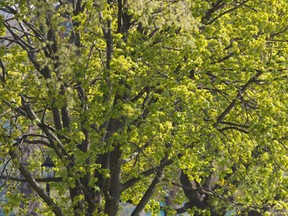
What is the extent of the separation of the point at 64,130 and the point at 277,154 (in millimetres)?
4048

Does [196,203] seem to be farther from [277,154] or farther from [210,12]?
[210,12]

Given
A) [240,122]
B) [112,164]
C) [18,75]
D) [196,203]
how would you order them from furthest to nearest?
[196,203] → [240,122] → [112,164] → [18,75]

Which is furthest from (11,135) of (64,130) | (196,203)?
(196,203)

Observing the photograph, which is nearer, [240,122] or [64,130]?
[64,130]

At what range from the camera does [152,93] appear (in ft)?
40.0

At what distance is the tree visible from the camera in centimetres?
1117

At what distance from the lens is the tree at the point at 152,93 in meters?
11.2

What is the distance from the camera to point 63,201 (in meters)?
13.0

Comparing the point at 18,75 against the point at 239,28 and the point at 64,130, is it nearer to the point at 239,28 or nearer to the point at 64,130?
the point at 64,130

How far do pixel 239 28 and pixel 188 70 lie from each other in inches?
70.0

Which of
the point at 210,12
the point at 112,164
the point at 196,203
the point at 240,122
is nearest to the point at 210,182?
the point at 196,203

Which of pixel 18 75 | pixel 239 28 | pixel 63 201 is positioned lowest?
pixel 63 201

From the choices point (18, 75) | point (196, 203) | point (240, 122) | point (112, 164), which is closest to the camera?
point (18, 75)

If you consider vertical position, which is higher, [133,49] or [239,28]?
[239,28]
